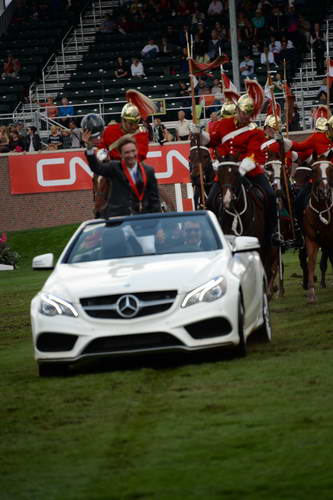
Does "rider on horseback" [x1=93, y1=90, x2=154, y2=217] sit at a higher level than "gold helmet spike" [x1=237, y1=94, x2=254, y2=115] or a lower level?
lower

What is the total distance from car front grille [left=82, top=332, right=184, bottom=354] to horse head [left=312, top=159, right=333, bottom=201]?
807 cm

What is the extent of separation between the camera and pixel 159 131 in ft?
133

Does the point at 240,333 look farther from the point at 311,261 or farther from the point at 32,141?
the point at 32,141

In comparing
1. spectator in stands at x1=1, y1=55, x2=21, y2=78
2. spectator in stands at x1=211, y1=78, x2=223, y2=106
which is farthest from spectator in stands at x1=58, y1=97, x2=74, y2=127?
spectator in stands at x1=1, y1=55, x2=21, y2=78

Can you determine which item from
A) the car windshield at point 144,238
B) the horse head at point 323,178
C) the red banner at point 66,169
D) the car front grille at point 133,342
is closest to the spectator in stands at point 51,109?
the red banner at point 66,169

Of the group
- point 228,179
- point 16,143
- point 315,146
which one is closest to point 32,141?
point 16,143

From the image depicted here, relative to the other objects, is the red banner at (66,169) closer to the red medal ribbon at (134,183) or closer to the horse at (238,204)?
the horse at (238,204)

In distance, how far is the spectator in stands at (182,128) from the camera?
39.5 m

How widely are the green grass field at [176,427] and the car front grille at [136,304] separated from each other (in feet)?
1.69

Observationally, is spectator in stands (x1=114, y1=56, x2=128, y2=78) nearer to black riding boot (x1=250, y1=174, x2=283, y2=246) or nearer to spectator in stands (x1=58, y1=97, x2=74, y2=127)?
spectator in stands (x1=58, y1=97, x2=74, y2=127)

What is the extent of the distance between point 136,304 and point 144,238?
1.44 meters

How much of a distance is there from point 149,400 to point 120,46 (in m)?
37.4

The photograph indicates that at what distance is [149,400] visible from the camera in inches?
407

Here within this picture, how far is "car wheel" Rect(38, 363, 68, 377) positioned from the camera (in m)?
12.3
